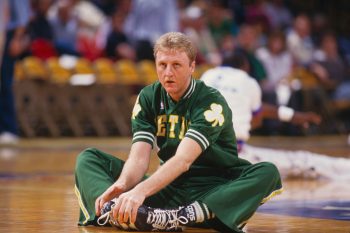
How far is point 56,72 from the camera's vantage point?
15.4 m

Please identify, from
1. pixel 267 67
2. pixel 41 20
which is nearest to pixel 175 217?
pixel 41 20

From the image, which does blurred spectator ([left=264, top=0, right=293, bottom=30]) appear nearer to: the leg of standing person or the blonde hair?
the leg of standing person

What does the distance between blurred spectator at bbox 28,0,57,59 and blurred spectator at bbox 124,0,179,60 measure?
5.08 feet

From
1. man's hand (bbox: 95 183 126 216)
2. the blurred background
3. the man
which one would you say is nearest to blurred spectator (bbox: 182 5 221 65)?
the blurred background

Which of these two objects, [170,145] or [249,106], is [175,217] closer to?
[170,145]

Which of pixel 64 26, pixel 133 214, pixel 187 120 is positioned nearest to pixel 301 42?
pixel 64 26

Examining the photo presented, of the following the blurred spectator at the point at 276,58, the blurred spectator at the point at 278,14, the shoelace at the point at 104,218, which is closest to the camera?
the shoelace at the point at 104,218

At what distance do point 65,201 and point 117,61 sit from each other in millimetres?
9482

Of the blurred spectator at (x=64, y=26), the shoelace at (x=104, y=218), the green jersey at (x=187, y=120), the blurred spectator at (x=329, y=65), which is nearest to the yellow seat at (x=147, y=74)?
the blurred spectator at (x=64, y=26)

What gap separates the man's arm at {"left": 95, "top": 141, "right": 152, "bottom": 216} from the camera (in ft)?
17.2

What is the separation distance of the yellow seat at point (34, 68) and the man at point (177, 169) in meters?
9.65

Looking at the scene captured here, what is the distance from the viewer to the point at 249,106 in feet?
29.5

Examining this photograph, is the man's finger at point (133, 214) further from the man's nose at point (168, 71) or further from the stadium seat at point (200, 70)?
the stadium seat at point (200, 70)

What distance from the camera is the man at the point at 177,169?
5238 millimetres
